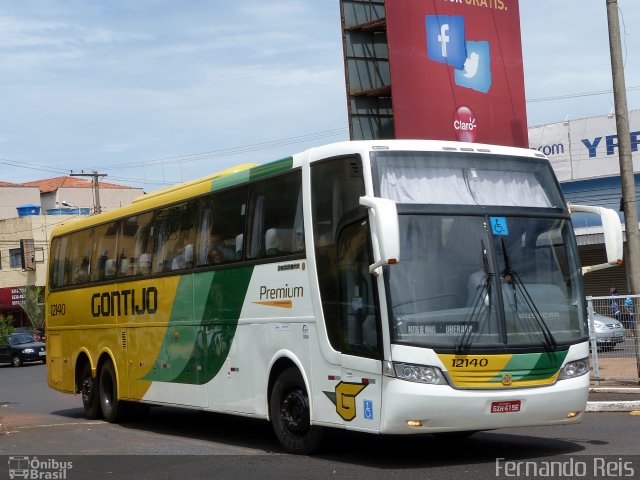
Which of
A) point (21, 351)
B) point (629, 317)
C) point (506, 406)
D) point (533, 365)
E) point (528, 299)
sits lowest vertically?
point (21, 351)

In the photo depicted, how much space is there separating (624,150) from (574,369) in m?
7.87

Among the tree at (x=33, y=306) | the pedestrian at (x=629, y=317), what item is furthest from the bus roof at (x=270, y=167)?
the tree at (x=33, y=306)

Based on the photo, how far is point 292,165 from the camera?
38.4ft

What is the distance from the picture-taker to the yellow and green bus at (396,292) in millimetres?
9781

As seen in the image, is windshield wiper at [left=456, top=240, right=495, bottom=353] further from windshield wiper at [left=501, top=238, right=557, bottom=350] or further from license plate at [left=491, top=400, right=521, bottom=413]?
license plate at [left=491, top=400, right=521, bottom=413]

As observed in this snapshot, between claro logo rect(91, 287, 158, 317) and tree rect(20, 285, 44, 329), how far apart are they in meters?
46.5

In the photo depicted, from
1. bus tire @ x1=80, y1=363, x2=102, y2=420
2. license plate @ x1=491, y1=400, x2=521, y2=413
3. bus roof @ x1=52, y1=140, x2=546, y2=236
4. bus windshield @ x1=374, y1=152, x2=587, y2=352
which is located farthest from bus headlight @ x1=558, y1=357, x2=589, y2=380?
bus tire @ x1=80, y1=363, x2=102, y2=420

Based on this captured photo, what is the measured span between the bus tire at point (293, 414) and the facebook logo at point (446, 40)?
50.4 ft

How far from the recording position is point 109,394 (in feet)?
56.4

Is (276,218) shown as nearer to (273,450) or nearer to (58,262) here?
(273,450)

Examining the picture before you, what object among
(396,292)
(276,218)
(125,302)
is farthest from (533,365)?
(125,302)

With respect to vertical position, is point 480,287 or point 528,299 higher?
point 480,287

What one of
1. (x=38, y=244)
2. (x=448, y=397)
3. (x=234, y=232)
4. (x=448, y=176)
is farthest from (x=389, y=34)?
Answer: (x=38, y=244)

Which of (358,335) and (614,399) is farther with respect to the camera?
(614,399)
